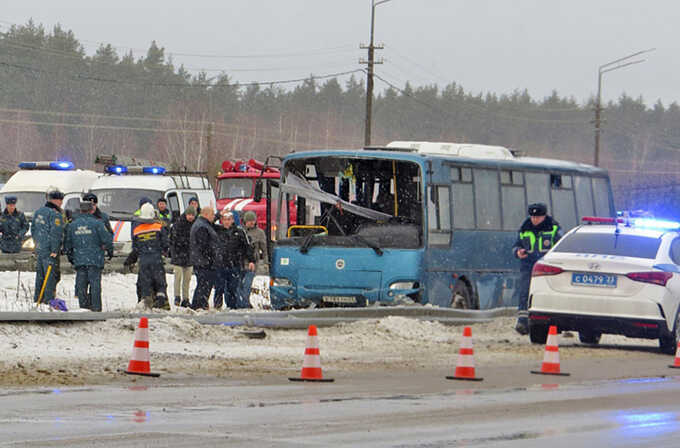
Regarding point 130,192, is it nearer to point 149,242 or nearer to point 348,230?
point 348,230

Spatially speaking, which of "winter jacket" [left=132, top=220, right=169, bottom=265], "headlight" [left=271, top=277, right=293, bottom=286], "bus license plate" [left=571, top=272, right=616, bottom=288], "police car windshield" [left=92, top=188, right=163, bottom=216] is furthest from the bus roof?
"police car windshield" [left=92, top=188, right=163, bottom=216]

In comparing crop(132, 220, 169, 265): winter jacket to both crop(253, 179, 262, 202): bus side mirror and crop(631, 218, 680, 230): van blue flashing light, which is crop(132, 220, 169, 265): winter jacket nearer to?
crop(253, 179, 262, 202): bus side mirror

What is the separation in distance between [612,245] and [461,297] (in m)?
4.83

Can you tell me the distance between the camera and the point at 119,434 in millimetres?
9406

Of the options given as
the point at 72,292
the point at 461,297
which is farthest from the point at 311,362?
the point at 72,292

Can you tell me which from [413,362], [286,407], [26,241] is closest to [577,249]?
[413,362]

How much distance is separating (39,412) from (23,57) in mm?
105662

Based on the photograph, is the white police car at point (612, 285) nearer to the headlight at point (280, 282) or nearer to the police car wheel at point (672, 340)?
the police car wheel at point (672, 340)

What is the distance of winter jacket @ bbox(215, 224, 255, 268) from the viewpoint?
73.9 ft

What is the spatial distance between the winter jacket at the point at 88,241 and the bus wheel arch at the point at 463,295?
5.65 meters

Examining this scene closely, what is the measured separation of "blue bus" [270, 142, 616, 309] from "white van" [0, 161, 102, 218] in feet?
45.4

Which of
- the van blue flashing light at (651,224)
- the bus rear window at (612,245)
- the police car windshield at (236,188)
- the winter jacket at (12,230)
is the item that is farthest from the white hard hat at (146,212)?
the police car windshield at (236,188)

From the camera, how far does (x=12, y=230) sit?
29.6 metres

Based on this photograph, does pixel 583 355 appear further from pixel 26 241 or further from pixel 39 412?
pixel 26 241
